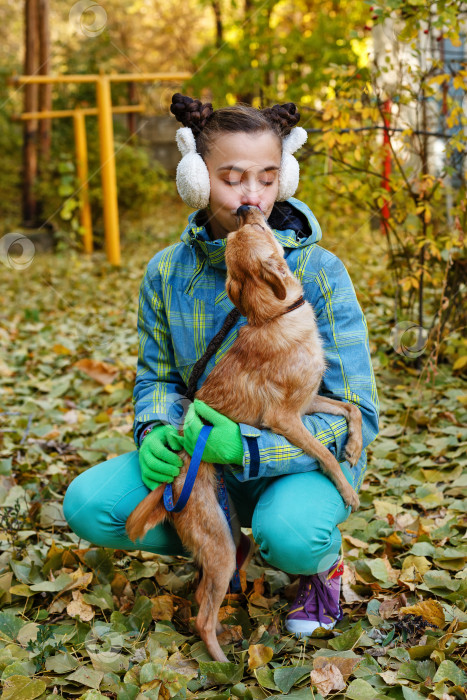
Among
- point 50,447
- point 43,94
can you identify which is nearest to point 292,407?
point 50,447

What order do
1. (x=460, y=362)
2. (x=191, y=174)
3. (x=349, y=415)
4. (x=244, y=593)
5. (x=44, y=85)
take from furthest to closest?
(x=44, y=85)
(x=460, y=362)
(x=244, y=593)
(x=349, y=415)
(x=191, y=174)

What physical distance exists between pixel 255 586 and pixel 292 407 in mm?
812

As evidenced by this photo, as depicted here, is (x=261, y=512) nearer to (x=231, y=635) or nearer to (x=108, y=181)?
(x=231, y=635)

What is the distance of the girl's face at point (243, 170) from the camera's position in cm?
228

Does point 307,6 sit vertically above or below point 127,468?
above

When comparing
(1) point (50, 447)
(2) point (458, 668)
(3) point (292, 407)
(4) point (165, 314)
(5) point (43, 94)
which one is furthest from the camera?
(5) point (43, 94)

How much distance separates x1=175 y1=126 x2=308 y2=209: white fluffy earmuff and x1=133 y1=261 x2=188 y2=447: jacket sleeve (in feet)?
1.48

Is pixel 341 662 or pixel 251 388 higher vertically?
pixel 251 388

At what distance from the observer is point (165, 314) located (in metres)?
2.69

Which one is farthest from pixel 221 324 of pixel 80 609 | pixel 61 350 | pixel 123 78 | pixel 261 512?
pixel 123 78

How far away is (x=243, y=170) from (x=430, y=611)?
1.58 metres

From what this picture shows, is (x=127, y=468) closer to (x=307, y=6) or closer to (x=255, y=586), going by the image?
(x=255, y=586)

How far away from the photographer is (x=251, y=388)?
2230 mm

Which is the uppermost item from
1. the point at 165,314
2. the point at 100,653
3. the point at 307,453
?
the point at 165,314
